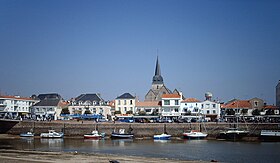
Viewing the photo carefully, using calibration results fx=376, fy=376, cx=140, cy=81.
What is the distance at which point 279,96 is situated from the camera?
9462cm

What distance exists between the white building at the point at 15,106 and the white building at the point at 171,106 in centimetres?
3348

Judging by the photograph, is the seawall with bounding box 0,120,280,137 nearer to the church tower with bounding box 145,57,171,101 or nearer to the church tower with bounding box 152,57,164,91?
the church tower with bounding box 145,57,171,101

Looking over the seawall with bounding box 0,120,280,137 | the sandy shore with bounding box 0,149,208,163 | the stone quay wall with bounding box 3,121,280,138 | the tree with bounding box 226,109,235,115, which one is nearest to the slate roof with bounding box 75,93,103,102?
the seawall with bounding box 0,120,280,137

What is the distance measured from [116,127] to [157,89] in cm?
4991

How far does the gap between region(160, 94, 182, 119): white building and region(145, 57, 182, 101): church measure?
76.5ft

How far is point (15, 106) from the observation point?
93.1 meters

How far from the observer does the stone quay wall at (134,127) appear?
6875 cm

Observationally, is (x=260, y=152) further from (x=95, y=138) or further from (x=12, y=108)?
(x=12, y=108)

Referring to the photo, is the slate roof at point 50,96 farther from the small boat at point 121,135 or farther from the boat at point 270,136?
the boat at point 270,136

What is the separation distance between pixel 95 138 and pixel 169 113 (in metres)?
26.3

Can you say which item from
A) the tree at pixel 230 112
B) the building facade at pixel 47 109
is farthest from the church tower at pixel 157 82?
the tree at pixel 230 112

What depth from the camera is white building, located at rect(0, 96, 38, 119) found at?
293 ft

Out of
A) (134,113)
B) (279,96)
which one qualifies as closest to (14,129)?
(134,113)

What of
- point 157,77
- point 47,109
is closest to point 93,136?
point 47,109
